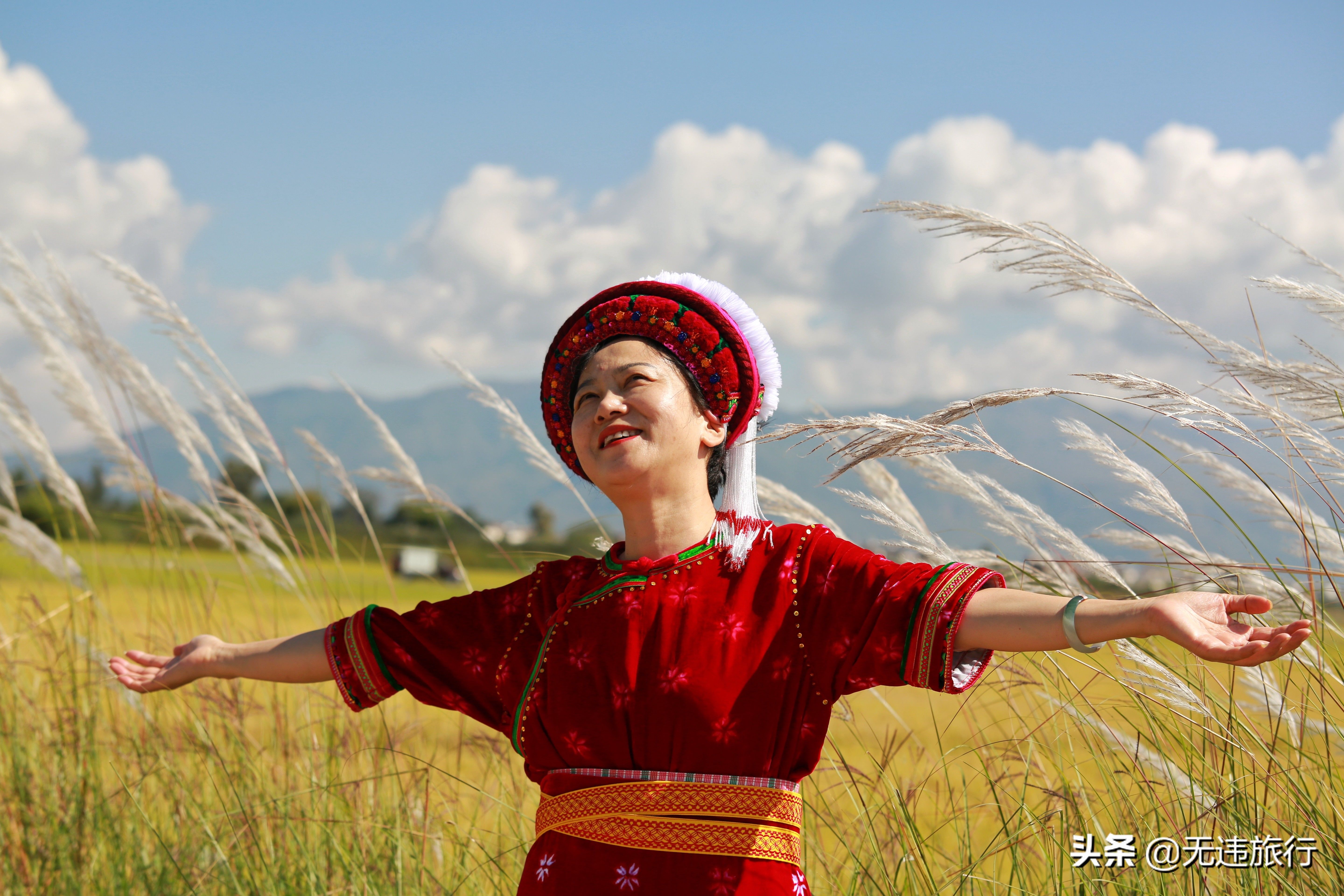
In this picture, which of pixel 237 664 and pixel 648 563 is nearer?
pixel 648 563

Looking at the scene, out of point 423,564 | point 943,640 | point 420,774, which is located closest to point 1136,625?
point 943,640

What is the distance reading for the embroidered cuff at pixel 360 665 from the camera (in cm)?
187

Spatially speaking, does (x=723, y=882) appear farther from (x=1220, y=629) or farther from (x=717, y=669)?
(x=1220, y=629)

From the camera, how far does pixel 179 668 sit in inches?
76.6

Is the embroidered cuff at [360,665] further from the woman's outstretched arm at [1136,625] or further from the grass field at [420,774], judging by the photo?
the woman's outstretched arm at [1136,625]

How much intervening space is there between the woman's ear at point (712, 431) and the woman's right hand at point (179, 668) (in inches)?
41.0

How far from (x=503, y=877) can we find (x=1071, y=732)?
134 centimetres

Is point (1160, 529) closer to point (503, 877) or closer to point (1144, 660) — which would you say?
point (1144, 660)

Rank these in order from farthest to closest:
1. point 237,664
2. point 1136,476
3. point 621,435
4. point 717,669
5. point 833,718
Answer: point 833,718 < point 237,664 < point 1136,476 < point 621,435 < point 717,669

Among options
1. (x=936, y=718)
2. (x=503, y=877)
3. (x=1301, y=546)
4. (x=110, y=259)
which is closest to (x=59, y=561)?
(x=110, y=259)

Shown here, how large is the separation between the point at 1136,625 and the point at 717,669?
60cm

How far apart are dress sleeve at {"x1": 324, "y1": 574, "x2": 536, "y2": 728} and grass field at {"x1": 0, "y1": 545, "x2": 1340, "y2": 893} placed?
1.53 feet

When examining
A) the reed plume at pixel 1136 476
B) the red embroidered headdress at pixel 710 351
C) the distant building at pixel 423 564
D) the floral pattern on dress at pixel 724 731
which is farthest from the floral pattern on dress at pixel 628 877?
the distant building at pixel 423 564

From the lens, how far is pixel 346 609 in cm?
314
